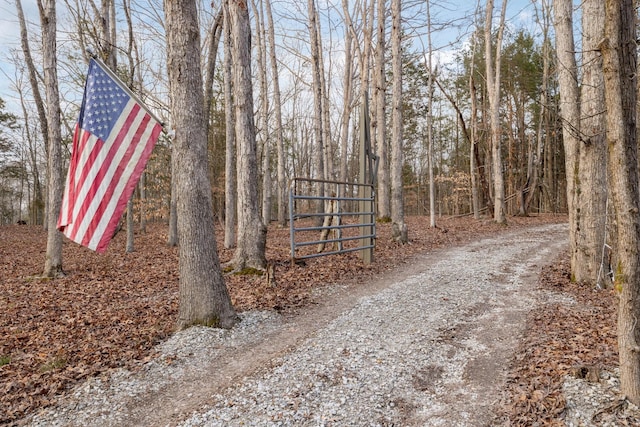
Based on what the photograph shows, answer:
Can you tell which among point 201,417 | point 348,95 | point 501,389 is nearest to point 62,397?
point 201,417

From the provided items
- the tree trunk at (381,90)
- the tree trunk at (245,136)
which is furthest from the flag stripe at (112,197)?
the tree trunk at (381,90)

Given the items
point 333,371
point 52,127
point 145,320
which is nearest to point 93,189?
point 145,320

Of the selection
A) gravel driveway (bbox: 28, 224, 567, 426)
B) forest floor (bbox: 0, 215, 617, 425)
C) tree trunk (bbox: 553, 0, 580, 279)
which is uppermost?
tree trunk (bbox: 553, 0, 580, 279)

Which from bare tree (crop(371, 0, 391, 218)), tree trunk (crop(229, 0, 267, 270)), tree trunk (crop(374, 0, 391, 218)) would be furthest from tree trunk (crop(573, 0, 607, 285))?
bare tree (crop(371, 0, 391, 218))

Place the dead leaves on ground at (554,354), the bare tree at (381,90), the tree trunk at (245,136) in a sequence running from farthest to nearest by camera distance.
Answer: the bare tree at (381,90) < the tree trunk at (245,136) < the dead leaves on ground at (554,354)

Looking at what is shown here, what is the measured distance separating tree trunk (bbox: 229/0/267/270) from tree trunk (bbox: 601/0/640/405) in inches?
216

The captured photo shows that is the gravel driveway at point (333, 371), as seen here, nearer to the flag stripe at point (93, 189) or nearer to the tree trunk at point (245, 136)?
the flag stripe at point (93, 189)

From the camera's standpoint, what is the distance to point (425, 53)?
15664 mm

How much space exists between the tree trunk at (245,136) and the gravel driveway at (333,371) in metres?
2.07

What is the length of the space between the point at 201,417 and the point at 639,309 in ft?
10.6

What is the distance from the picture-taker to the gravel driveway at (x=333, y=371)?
109 inches

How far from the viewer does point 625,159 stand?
7.63 ft

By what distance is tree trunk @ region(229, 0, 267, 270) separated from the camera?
21.8ft

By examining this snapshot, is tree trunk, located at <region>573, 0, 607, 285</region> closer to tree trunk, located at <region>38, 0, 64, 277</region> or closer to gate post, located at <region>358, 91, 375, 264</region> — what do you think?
gate post, located at <region>358, 91, 375, 264</region>
